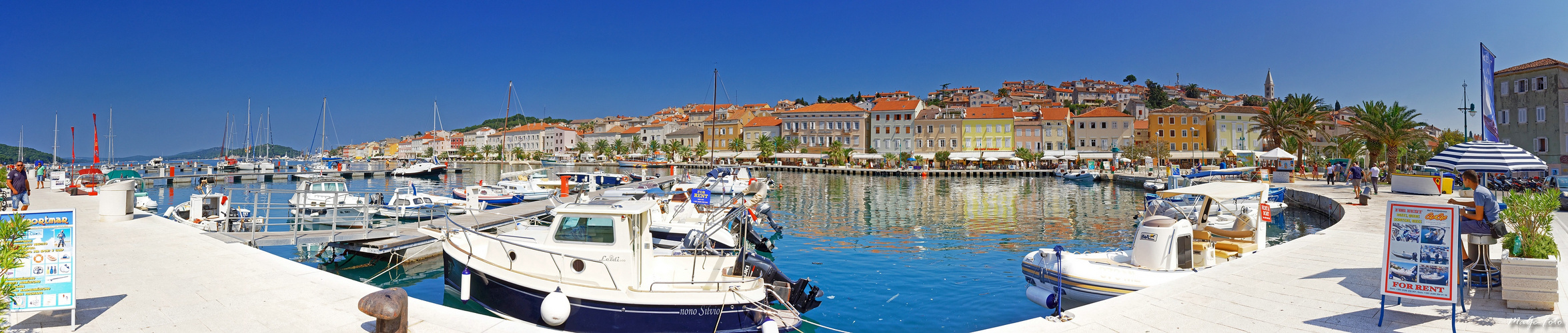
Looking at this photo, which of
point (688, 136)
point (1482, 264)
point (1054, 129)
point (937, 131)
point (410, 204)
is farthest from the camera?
point (688, 136)

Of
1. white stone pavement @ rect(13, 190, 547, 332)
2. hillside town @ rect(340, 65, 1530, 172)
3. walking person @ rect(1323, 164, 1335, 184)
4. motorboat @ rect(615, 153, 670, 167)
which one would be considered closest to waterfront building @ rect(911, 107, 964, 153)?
hillside town @ rect(340, 65, 1530, 172)

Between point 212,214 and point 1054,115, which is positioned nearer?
point 212,214

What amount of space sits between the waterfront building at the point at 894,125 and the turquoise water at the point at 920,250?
50.8 meters

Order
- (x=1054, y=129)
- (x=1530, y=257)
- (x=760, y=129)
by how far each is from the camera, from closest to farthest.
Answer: (x=1530, y=257), (x=1054, y=129), (x=760, y=129)

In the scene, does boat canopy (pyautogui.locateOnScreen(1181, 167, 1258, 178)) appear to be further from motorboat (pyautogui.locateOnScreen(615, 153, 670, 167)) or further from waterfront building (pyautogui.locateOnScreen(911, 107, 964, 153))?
motorboat (pyautogui.locateOnScreen(615, 153, 670, 167))

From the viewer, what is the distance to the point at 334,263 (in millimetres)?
14062

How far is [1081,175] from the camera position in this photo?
5906 centimetres

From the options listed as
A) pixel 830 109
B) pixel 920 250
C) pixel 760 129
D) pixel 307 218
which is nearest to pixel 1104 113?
pixel 830 109

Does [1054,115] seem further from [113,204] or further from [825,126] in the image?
[113,204]

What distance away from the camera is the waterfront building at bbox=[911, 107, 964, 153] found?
287 feet

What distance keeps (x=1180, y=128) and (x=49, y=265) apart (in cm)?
9555

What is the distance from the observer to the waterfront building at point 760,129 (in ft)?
330

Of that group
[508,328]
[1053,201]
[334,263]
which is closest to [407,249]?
[334,263]

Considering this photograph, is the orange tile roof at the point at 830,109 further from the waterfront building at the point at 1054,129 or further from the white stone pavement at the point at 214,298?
the white stone pavement at the point at 214,298
